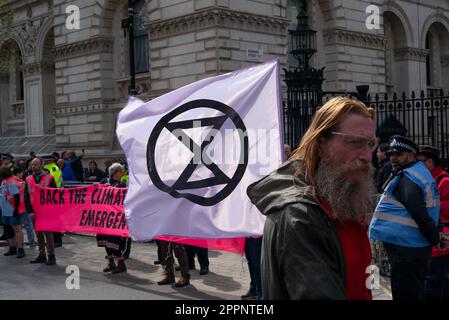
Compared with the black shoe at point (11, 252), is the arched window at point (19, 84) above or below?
above

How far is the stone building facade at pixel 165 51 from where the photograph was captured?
759 inches

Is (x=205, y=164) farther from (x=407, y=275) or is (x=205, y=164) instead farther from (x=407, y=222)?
(x=407, y=275)

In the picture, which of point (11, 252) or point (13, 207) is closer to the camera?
point (13, 207)

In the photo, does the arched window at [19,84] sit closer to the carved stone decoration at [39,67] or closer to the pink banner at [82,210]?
the carved stone decoration at [39,67]

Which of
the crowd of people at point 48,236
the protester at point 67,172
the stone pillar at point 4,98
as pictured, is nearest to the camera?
the crowd of people at point 48,236

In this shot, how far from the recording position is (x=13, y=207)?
12359mm

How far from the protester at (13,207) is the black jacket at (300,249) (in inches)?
427

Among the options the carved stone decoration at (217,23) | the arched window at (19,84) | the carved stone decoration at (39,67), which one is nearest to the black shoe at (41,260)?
the carved stone decoration at (217,23)

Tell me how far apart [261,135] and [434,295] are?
2606mm

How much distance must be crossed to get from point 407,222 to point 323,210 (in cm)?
359

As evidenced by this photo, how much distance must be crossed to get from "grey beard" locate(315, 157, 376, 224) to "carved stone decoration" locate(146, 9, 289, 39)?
16.5 meters

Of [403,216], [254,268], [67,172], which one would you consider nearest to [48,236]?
[254,268]
